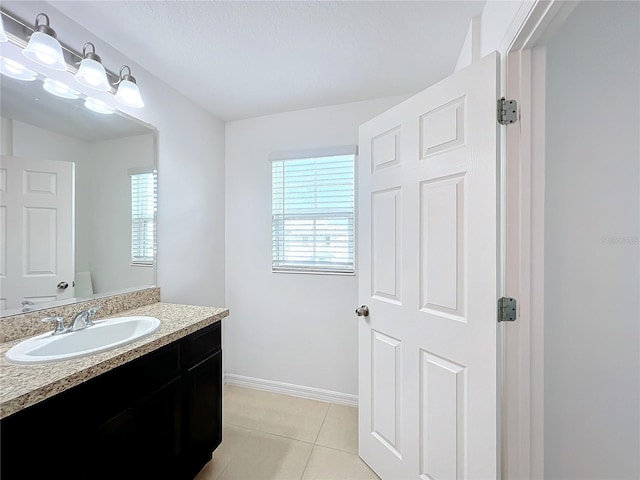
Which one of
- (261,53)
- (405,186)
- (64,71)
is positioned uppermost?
(261,53)

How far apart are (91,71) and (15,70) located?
0.26 m

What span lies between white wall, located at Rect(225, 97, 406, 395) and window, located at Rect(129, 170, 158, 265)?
0.74 m

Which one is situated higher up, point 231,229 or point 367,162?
point 367,162

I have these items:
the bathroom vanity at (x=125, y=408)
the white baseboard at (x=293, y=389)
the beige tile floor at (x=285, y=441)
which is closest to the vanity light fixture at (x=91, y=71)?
the bathroom vanity at (x=125, y=408)

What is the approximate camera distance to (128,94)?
1.47 m

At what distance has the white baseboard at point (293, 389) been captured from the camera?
2.15 meters

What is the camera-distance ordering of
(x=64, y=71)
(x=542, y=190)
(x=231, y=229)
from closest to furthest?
(x=542, y=190), (x=64, y=71), (x=231, y=229)

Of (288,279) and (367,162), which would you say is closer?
(367,162)

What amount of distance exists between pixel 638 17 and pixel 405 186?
1061 millimetres

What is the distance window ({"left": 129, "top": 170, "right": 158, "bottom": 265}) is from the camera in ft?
5.39

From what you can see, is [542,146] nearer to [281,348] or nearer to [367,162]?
[367,162]

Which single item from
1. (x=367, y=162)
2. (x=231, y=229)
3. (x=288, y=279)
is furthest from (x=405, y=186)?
(x=231, y=229)

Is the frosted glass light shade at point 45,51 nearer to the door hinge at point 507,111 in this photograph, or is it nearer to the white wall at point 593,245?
the door hinge at point 507,111

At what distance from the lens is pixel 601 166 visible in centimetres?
105
